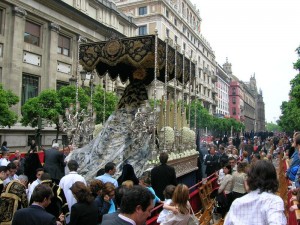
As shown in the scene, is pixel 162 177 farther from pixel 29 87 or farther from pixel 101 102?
pixel 29 87

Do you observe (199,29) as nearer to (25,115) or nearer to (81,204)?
(25,115)

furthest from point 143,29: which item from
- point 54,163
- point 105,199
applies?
point 105,199

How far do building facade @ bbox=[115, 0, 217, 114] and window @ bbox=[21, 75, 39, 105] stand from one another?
15.8m

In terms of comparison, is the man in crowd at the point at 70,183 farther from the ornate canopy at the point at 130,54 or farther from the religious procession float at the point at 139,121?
the ornate canopy at the point at 130,54

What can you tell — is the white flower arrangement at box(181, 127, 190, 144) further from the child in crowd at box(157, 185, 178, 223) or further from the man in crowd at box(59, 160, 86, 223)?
the child in crowd at box(157, 185, 178, 223)

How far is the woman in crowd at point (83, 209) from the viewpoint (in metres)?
4.18

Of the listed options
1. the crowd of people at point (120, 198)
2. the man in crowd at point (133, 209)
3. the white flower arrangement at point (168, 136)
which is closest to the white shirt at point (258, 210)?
the crowd of people at point (120, 198)

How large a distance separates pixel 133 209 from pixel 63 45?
28685 millimetres

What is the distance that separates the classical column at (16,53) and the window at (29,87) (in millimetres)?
973

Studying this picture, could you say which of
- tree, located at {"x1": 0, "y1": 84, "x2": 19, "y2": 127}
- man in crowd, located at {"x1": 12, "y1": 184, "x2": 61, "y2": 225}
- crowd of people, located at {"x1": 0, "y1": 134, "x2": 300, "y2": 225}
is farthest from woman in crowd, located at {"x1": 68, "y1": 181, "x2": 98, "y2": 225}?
tree, located at {"x1": 0, "y1": 84, "x2": 19, "y2": 127}

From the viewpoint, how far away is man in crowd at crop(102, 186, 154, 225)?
2.65m

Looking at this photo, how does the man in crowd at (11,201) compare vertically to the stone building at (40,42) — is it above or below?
below

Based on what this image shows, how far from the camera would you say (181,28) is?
2269 inches

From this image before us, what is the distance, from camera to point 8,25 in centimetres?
2377
